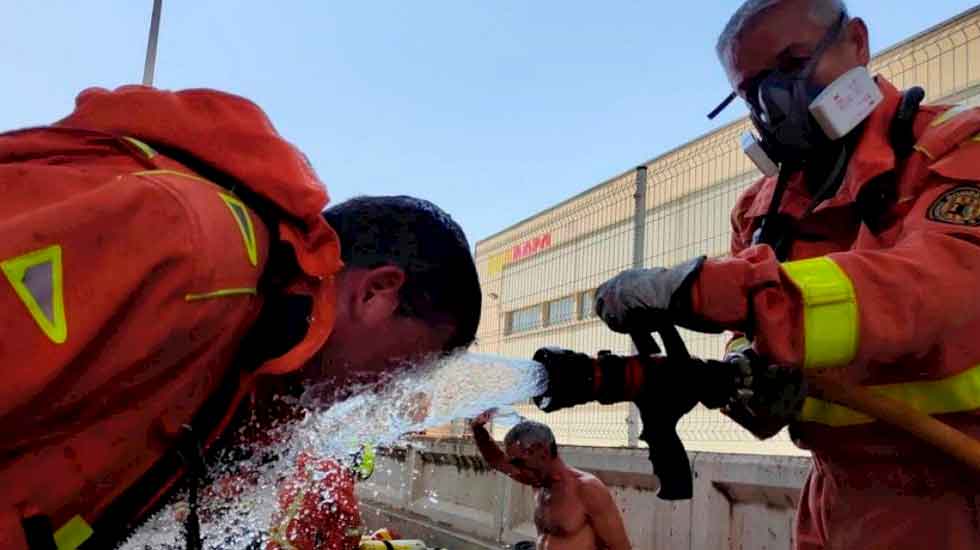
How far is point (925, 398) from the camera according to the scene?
177 cm

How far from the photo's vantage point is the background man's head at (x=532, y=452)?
17.3 feet

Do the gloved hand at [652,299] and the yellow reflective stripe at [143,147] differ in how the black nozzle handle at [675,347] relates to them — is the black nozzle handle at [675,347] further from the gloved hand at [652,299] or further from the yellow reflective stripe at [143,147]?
the yellow reflective stripe at [143,147]

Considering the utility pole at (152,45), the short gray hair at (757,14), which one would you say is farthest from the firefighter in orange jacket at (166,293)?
the utility pole at (152,45)

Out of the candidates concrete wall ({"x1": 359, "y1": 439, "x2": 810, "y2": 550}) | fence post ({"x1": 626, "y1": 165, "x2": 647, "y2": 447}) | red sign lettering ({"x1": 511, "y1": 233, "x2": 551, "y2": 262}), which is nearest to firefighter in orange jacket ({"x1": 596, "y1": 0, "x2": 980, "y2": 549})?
concrete wall ({"x1": 359, "y1": 439, "x2": 810, "y2": 550})

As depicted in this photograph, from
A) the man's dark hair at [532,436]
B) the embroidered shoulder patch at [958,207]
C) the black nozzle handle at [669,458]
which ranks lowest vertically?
the man's dark hair at [532,436]

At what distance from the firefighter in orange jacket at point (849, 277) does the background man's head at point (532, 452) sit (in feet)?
10.3

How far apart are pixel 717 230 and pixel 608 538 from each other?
2.19 m

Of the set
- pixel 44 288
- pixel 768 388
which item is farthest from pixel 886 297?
pixel 44 288

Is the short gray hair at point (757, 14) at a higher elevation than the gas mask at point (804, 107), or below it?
higher

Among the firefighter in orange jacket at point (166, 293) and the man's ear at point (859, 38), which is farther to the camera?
the man's ear at point (859, 38)

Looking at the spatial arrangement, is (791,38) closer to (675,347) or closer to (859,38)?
(859,38)

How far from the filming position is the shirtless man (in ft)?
16.2

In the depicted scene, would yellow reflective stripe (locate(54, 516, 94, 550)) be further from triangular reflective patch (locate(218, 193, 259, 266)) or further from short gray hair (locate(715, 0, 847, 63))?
short gray hair (locate(715, 0, 847, 63))

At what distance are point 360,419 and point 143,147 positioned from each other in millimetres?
931
